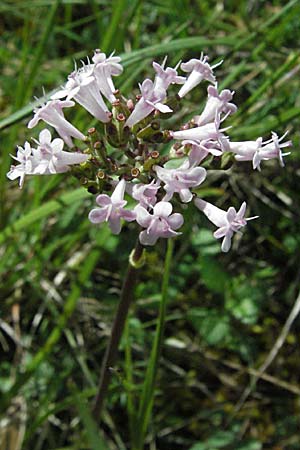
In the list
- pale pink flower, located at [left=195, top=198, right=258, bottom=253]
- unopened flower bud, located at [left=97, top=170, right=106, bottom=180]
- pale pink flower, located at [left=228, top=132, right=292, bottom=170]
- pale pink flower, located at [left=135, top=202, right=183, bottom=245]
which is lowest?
pale pink flower, located at [left=195, top=198, right=258, bottom=253]

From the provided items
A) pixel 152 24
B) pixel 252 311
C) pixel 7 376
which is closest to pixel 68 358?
pixel 7 376

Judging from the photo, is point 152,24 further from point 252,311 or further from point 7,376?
point 7,376

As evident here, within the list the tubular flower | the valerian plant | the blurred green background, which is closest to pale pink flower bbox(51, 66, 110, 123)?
the valerian plant

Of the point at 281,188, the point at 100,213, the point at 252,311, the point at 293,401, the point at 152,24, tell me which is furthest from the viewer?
the point at 152,24

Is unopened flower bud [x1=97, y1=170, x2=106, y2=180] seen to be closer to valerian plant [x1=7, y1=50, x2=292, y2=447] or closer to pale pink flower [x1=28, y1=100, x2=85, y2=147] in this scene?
valerian plant [x1=7, y1=50, x2=292, y2=447]

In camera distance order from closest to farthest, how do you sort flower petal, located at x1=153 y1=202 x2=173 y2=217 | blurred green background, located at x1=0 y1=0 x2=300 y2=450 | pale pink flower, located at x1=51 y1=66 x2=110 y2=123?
flower petal, located at x1=153 y1=202 x2=173 y2=217 → pale pink flower, located at x1=51 y1=66 x2=110 y2=123 → blurred green background, located at x1=0 y1=0 x2=300 y2=450

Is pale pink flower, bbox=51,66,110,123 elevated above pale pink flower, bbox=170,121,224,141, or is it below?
above

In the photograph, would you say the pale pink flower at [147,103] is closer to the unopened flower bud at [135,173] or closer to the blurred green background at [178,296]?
the unopened flower bud at [135,173]

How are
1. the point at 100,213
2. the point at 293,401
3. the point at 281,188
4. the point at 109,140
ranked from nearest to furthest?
the point at 100,213, the point at 109,140, the point at 293,401, the point at 281,188
